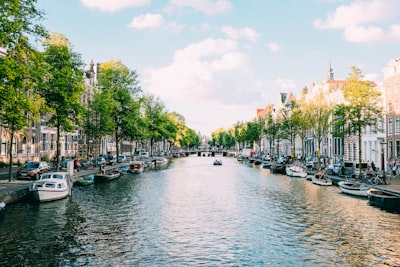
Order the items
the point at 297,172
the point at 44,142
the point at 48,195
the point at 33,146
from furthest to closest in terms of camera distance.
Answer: the point at 44,142
the point at 297,172
the point at 33,146
the point at 48,195

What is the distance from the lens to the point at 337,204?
1451 inches

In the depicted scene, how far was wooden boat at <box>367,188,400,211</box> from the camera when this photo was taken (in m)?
33.0

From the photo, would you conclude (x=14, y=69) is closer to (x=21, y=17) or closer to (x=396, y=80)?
(x=21, y=17)

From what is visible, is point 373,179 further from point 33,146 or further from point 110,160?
point 33,146

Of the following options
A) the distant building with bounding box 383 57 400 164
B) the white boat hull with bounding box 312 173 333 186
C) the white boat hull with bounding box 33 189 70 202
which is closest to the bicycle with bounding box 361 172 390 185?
the white boat hull with bounding box 312 173 333 186

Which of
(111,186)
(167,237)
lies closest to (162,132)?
(111,186)

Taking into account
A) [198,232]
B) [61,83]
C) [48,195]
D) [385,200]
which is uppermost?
[61,83]

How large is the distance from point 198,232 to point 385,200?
18390 mm

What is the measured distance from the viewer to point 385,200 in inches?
1324

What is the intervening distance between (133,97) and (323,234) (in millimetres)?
62362

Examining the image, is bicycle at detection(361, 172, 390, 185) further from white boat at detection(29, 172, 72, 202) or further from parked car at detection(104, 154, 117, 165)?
parked car at detection(104, 154, 117, 165)

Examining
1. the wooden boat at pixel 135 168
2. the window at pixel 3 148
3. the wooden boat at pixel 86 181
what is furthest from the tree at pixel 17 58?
the wooden boat at pixel 135 168

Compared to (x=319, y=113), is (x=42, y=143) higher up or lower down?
lower down

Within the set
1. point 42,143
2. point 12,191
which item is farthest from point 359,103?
point 42,143
